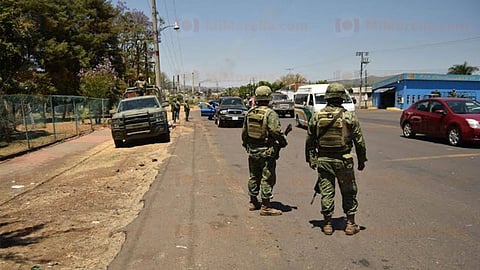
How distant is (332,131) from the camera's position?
15.5 ft

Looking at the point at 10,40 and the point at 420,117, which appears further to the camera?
the point at 10,40

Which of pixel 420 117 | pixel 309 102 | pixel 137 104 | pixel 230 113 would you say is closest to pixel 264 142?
pixel 420 117

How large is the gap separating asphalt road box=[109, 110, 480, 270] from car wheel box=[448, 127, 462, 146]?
142 inches

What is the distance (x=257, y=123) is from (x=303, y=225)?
56.6 inches

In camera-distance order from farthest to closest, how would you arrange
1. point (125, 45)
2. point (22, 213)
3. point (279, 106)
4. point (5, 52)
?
1. point (125, 45)
2. point (279, 106)
3. point (5, 52)
4. point (22, 213)

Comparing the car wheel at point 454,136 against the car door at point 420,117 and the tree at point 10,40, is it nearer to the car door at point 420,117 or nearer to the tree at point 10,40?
the car door at point 420,117

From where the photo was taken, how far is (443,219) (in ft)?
17.3

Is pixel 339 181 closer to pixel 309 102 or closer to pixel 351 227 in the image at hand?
pixel 351 227

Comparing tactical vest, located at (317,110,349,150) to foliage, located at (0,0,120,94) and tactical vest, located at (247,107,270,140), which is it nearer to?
tactical vest, located at (247,107,270,140)

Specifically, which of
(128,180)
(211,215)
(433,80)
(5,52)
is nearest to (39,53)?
(5,52)

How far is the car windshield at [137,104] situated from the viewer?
1565 cm

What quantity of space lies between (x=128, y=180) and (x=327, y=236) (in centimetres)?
490

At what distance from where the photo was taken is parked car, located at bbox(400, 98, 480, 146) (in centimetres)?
1210

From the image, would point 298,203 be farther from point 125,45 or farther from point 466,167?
point 125,45
